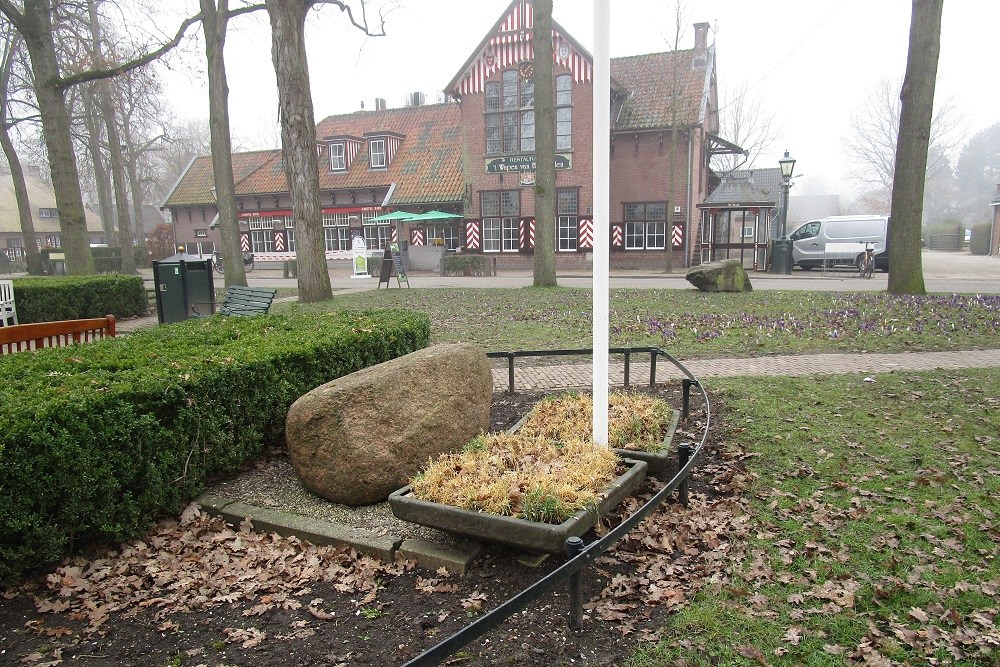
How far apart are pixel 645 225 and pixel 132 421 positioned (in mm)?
26144

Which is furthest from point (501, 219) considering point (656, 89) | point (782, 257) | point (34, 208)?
point (34, 208)

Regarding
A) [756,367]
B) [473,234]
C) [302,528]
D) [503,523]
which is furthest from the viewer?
[473,234]

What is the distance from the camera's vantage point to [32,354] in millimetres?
4922

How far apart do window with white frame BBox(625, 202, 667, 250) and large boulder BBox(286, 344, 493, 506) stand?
80.4ft

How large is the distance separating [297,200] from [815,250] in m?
21.3

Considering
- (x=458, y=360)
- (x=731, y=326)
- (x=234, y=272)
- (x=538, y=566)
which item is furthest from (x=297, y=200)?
(x=538, y=566)

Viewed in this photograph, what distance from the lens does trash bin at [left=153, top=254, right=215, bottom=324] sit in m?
11.3

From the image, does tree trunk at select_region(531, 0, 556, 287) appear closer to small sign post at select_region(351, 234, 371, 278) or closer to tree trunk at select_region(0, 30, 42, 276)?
small sign post at select_region(351, 234, 371, 278)

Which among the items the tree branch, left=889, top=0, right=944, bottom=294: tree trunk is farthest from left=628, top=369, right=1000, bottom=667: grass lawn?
the tree branch

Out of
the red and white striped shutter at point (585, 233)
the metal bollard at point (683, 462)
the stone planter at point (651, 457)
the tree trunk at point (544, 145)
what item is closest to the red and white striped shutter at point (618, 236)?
the red and white striped shutter at point (585, 233)

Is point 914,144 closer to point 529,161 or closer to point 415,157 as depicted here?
point 529,161

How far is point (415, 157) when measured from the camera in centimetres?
3322

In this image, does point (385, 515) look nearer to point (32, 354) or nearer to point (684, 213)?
point (32, 354)

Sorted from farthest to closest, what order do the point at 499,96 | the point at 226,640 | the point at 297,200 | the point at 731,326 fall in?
the point at 499,96
the point at 297,200
the point at 731,326
the point at 226,640
